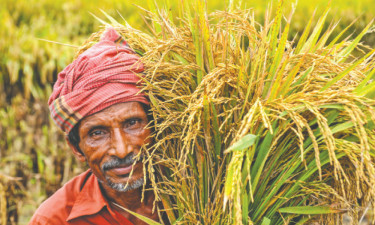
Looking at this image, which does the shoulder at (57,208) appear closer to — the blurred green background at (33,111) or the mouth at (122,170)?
the mouth at (122,170)

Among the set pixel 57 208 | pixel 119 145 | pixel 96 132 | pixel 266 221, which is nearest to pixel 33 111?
pixel 57 208

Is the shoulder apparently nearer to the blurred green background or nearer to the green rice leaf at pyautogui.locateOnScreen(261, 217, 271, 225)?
the green rice leaf at pyautogui.locateOnScreen(261, 217, 271, 225)

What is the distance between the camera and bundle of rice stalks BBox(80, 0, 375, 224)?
129cm

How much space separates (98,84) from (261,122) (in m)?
0.69

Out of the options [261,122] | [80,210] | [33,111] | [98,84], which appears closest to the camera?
[261,122]

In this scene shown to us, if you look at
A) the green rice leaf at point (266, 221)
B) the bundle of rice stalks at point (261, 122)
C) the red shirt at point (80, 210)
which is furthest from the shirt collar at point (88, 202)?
the green rice leaf at point (266, 221)

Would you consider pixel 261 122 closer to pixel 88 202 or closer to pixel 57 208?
pixel 88 202

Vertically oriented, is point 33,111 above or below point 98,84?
below

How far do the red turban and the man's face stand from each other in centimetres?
4

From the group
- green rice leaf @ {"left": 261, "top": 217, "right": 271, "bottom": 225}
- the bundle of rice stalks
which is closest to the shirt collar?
the bundle of rice stalks

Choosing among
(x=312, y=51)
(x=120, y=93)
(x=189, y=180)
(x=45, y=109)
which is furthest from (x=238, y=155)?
(x=45, y=109)

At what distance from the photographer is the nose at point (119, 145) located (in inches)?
65.9

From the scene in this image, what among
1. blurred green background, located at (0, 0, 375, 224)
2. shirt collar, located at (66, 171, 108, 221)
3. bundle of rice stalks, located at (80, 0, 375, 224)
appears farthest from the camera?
blurred green background, located at (0, 0, 375, 224)

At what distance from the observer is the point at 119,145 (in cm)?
168
